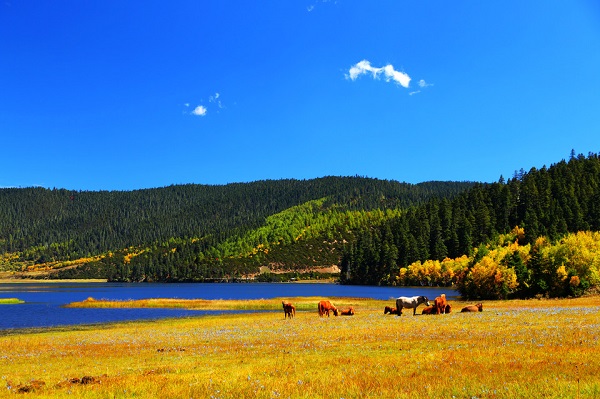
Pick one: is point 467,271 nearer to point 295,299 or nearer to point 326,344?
point 295,299

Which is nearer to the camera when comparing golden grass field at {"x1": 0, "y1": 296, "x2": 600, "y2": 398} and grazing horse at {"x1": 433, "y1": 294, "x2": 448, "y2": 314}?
golden grass field at {"x1": 0, "y1": 296, "x2": 600, "y2": 398}

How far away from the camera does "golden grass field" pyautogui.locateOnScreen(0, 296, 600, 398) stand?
48.9 ft

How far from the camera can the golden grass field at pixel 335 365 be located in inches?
587

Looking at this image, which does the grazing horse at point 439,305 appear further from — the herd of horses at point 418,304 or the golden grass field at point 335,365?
the golden grass field at point 335,365

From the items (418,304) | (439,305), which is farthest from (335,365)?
(418,304)

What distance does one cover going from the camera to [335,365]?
792 inches

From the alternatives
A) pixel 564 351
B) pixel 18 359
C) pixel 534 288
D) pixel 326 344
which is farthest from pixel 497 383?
pixel 534 288

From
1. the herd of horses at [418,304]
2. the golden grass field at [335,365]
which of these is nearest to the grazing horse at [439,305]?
the herd of horses at [418,304]

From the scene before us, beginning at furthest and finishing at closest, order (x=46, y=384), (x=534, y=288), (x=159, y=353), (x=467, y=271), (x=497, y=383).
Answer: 1. (x=467, y=271)
2. (x=534, y=288)
3. (x=159, y=353)
4. (x=46, y=384)
5. (x=497, y=383)

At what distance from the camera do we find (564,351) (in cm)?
2036

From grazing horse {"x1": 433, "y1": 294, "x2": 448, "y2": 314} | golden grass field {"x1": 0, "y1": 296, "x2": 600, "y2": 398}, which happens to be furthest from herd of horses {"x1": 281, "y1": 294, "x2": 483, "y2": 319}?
golden grass field {"x1": 0, "y1": 296, "x2": 600, "y2": 398}

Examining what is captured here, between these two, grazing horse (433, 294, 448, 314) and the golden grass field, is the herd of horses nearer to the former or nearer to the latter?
grazing horse (433, 294, 448, 314)

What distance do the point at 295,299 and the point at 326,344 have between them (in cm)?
8200

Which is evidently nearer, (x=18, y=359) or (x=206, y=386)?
(x=206, y=386)
